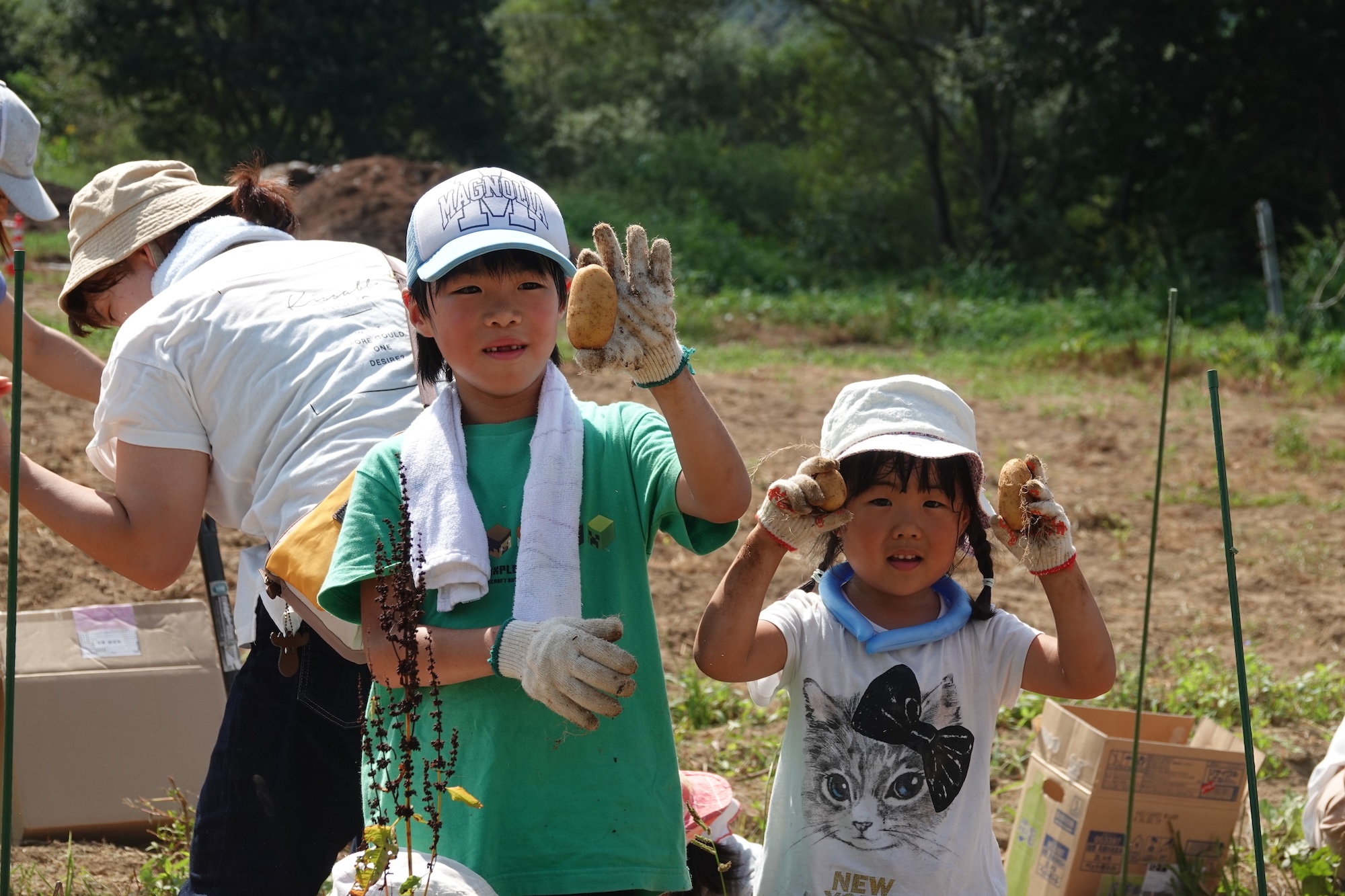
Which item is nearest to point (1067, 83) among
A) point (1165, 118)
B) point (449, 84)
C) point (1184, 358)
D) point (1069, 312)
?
point (1165, 118)

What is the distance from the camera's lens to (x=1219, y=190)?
15.7 meters

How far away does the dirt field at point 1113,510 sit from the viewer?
4.43 metres

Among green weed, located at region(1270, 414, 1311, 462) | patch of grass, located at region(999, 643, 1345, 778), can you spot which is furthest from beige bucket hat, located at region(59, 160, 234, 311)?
green weed, located at region(1270, 414, 1311, 462)

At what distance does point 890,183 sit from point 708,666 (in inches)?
796

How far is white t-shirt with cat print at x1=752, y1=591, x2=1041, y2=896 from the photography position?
185cm

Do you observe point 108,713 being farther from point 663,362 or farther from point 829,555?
point 663,362

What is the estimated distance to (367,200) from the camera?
1201 centimetres

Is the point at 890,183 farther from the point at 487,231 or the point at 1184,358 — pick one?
the point at 487,231

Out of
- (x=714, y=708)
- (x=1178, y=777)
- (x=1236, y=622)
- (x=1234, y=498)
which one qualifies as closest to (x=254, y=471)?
(x=1236, y=622)

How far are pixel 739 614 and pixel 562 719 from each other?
0.30 m

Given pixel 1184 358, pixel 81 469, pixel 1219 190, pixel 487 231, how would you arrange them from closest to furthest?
1. pixel 487 231
2. pixel 81 469
3. pixel 1184 358
4. pixel 1219 190

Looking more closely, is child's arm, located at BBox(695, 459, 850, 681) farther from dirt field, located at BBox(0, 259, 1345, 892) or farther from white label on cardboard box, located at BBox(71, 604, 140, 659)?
white label on cardboard box, located at BBox(71, 604, 140, 659)

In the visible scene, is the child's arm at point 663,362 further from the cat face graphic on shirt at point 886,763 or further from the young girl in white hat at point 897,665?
the cat face graphic on shirt at point 886,763

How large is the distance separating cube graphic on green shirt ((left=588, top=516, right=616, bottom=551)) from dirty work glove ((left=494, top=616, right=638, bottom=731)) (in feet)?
0.77
